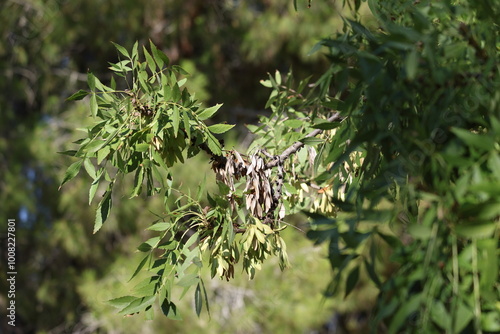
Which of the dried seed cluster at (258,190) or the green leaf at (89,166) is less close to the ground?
the green leaf at (89,166)

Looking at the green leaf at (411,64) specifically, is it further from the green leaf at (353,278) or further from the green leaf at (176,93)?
the green leaf at (176,93)

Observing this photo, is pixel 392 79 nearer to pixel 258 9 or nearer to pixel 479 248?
pixel 479 248

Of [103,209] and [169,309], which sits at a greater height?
[103,209]

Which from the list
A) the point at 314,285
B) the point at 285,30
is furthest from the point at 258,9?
the point at 314,285

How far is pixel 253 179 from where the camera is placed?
0.81 meters

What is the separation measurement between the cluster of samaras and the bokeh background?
2.30m

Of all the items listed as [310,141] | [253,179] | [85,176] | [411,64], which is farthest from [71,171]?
[85,176]

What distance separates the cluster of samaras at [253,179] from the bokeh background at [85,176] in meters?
2.30

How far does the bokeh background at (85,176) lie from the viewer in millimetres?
3344

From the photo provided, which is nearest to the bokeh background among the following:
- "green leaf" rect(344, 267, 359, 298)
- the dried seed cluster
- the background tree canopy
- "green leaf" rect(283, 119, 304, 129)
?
the background tree canopy

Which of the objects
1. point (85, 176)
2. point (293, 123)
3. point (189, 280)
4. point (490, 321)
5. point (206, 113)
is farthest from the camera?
point (85, 176)

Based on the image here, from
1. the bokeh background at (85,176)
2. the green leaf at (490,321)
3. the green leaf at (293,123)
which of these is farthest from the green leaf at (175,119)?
the bokeh background at (85,176)

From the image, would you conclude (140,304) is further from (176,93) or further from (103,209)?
(176,93)

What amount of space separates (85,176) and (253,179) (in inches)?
108
